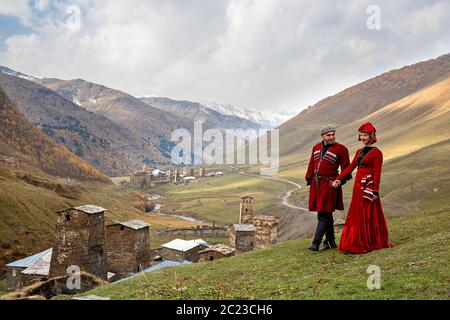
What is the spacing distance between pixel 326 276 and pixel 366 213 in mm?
2688

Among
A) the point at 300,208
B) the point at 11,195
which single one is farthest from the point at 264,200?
the point at 11,195

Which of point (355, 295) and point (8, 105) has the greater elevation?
point (8, 105)

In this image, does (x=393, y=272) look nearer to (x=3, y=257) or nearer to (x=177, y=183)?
(x=3, y=257)

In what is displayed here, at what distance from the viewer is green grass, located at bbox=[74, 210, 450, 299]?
28.6 feet

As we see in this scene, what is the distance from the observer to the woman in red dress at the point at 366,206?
12070 millimetres

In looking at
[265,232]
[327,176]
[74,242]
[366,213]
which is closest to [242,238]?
[265,232]

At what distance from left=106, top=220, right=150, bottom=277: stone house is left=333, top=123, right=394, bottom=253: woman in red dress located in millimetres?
21697

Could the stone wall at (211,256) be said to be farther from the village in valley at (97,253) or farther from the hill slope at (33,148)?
the hill slope at (33,148)

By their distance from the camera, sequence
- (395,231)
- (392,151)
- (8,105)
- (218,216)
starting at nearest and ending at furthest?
(395,231) → (218,216) → (392,151) → (8,105)

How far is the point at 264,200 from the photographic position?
11044cm

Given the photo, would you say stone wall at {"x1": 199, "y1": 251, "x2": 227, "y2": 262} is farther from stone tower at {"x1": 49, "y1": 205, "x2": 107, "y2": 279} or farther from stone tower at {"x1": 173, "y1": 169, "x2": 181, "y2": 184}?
stone tower at {"x1": 173, "y1": 169, "x2": 181, "y2": 184}

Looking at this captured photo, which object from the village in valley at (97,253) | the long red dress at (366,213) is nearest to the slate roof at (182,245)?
the village in valley at (97,253)

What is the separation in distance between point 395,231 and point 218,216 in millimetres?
88797

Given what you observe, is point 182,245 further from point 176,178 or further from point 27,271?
point 176,178
